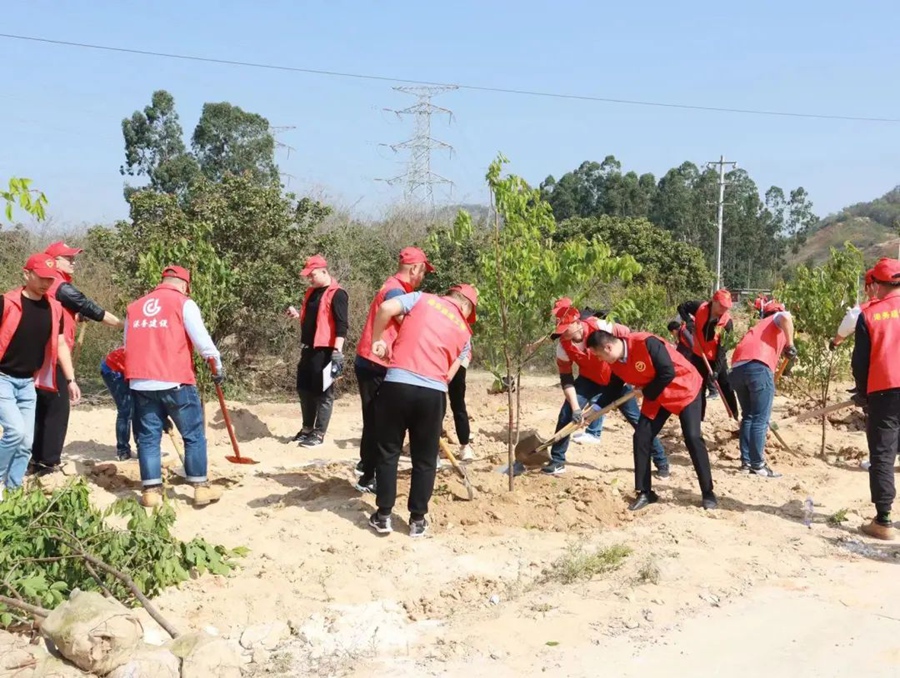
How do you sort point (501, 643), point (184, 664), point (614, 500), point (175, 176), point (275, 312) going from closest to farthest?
point (184, 664)
point (501, 643)
point (614, 500)
point (275, 312)
point (175, 176)

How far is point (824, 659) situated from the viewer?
3.93 metres

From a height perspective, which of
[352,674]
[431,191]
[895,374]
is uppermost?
[431,191]

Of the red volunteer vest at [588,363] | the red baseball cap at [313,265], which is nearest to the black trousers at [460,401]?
the red volunteer vest at [588,363]

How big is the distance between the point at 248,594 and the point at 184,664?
0.99 metres

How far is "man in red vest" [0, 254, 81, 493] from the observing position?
19.0 feet

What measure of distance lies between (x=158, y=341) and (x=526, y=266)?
2.65 m

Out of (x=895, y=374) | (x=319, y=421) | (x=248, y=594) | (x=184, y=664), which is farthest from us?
(x=319, y=421)

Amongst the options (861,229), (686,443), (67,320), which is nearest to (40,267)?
(67,320)

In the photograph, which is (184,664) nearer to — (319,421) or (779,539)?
(779,539)

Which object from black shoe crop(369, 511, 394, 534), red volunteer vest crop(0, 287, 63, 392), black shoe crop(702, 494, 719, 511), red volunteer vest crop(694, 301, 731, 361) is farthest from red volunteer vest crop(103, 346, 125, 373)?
red volunteer vest crop(694, 301, 731, 361)

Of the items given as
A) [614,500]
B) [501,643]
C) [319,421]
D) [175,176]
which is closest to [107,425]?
[319,421]

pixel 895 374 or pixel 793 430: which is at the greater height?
pixel 895 374

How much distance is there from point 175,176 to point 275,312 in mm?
19113

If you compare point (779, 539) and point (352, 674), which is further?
point (779, 539)
